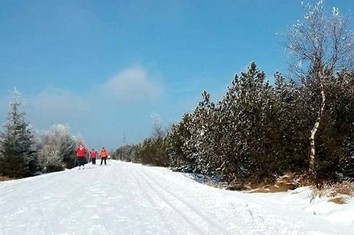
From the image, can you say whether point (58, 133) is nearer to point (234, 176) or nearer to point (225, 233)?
point (234, 176)

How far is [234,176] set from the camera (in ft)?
79.0

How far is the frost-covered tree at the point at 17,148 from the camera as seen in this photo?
4772cm

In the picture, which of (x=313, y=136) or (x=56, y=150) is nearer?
(x=313, y=136)

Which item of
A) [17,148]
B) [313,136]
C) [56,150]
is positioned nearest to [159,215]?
[313,136]

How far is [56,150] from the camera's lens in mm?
70750

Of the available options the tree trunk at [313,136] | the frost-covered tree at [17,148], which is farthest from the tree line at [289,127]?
the frost-covered tree at [17,148]

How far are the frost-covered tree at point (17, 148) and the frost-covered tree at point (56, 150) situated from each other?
1142cm

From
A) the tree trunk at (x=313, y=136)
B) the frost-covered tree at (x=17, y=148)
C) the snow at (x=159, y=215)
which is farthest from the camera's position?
the frost-covered tree at (x=17, y=148)

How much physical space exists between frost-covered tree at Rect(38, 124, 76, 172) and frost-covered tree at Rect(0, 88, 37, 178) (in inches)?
449

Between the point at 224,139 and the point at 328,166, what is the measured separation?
600cm

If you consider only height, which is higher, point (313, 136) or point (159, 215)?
point (313, 136)

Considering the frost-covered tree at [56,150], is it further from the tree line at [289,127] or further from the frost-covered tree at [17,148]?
the tree line at [289,127]

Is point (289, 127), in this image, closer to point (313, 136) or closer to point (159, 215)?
point (313, 136)

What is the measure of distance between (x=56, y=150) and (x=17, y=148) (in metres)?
22.0
